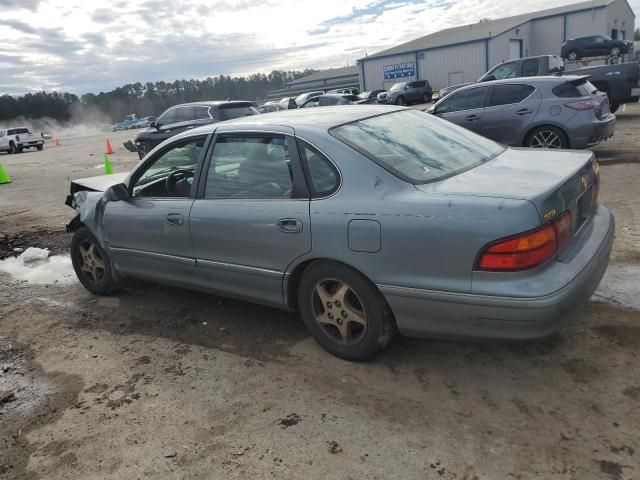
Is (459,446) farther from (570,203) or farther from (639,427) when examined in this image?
(570,203)

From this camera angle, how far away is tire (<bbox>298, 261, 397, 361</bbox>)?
298 centimetres

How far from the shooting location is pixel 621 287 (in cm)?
396

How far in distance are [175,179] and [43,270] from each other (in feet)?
9.81

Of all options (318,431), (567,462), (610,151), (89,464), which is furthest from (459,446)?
(610,151)

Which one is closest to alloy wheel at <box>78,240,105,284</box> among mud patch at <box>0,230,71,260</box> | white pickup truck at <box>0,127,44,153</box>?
mud patch at <box>0,230,71,260</box>

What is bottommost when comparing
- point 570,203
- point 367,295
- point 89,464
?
point 89,464

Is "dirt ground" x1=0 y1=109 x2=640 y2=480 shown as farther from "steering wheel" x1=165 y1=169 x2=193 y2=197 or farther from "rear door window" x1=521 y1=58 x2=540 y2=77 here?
"rear door window" x1=521 y1=58 x2=540 y2=77

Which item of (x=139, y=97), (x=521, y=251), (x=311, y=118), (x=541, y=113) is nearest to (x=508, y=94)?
(x=541, y=113)

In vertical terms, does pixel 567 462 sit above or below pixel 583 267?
below

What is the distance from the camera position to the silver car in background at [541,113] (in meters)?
→ 8.08

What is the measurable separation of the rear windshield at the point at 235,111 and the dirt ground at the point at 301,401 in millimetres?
9311

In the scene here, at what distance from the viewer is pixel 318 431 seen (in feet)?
8.77

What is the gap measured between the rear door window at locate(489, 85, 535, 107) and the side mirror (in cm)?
692

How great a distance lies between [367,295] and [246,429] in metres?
A: 1.00
